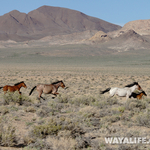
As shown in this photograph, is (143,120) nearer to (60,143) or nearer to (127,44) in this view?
(60,143)

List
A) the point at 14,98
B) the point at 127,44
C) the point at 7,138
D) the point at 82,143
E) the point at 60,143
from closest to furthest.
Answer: the point at 60,143, the point at 7,138, the point at 82,143, the point at 14,98, the point at 127,44

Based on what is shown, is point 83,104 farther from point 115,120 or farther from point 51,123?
point 51,123

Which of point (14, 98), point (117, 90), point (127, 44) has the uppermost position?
point (127, 44)

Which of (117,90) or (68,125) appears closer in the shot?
(68,125)

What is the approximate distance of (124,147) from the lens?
596 cm

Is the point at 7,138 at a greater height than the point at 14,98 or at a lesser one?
lesser

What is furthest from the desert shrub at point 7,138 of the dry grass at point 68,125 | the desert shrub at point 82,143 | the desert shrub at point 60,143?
the desert shrub at point 82,143

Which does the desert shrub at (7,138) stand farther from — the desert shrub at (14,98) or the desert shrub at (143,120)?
the desert shrub at (14,98)

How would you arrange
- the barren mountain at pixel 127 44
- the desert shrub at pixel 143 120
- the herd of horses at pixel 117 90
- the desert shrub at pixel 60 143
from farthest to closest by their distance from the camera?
the barren mountain at pixel 127 44, the herd of horses at pixel 117 90, the desert shrub at pixel 143 120, the desert shrub at pixel 60 143

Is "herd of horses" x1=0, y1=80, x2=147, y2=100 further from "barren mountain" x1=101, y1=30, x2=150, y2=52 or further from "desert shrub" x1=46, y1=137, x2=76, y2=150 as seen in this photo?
"barren mountain" x1=101, y1=30, x2=150, y2=52

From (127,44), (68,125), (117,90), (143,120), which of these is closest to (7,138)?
(68,125)

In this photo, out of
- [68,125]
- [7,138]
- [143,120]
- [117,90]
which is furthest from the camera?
[117,90]

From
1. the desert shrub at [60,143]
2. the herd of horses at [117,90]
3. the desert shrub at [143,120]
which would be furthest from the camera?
the herd of horses at [117,90]

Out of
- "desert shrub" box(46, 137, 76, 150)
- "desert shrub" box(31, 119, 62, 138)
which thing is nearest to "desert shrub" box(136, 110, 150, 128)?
"desert shrub" box(31, 119, 62, 138)
